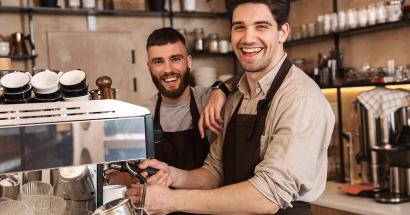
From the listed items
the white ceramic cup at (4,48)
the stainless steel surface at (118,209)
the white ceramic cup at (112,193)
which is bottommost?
the white ceramic cup at (112,193)

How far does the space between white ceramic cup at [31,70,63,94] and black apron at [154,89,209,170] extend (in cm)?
112

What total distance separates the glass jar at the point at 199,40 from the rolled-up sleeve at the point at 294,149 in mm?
3705

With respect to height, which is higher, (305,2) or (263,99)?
(305,2)

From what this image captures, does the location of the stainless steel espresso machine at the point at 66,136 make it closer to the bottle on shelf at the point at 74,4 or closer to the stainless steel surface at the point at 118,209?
the stainless steel surface at the point at 118,209

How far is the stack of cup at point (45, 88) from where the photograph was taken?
1209 millimetres

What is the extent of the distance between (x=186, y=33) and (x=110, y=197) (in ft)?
13.2

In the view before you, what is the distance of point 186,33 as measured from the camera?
17.5ft

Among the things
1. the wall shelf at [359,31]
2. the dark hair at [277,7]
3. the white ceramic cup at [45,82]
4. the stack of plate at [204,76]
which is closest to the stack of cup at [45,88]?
the white ceramic cup at [45,82]

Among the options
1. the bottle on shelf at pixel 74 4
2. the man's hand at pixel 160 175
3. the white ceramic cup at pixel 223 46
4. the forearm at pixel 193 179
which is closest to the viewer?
the man's hand at pixel 160 175

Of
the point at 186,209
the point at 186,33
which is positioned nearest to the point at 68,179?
A: the point at 186,209

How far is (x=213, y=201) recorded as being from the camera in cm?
152

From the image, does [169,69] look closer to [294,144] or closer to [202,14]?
[294,144]

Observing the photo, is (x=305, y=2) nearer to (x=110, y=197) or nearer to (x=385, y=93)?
(x=385, y=93)

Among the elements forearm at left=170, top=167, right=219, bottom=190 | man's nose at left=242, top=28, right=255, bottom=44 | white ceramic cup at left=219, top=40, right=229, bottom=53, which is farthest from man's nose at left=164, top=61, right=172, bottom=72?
white ceramic cup at left=219, top=40, right=229, bottom=53
